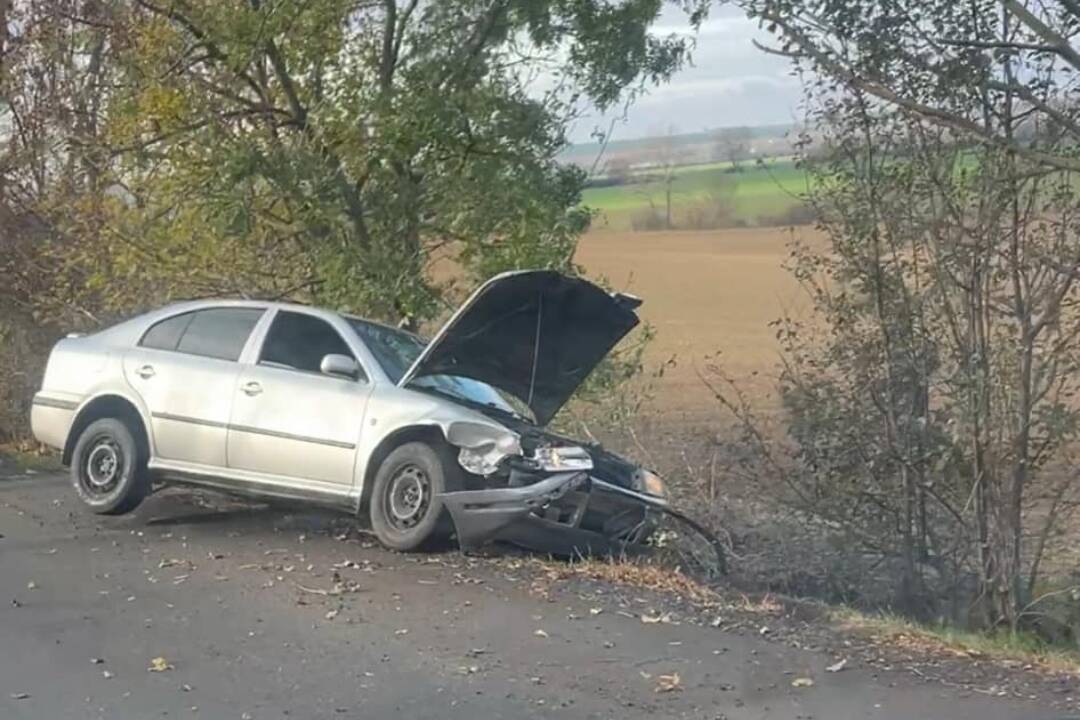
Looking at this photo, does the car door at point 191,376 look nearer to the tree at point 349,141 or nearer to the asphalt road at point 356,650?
the asphalt road at point 356,650

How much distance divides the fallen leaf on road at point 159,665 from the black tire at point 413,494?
2.70m

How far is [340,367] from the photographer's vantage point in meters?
10.4

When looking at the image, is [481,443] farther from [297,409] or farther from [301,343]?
[301,343]

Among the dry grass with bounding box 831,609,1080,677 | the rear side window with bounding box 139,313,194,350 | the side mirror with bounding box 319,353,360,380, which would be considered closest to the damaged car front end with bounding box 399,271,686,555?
the side mirror with bounding box 319,353,360,380

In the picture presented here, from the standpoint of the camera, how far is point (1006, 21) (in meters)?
9.45

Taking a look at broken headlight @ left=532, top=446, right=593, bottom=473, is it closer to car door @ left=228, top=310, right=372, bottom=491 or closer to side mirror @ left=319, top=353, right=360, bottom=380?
car door @ left=228, top=310, right=372, bottom=491

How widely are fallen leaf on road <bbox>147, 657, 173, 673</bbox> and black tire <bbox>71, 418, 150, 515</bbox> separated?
394cm

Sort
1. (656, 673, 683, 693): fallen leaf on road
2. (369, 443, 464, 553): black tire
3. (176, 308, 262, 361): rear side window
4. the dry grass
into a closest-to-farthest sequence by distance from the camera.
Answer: (656, 673, 683, 693): fallen leaf on road < the dry grass < (369, 443, 464, 553): black tire < (176, 308, 262, 361): rear side window

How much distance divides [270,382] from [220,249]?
3652 millimetres

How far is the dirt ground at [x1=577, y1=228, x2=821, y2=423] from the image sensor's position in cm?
1193

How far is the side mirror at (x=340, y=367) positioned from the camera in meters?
10.4

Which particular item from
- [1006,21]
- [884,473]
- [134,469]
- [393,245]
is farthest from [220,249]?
[1006,21]

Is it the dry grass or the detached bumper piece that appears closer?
the dry grass

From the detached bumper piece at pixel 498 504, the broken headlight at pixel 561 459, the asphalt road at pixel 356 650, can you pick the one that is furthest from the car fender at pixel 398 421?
the asphalt road at pixel 356 650
